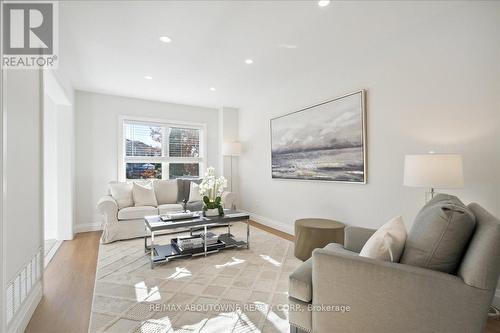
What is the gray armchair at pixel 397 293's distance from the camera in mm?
1070

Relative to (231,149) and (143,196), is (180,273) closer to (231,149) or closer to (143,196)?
(143,196)

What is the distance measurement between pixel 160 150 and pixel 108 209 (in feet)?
6.20

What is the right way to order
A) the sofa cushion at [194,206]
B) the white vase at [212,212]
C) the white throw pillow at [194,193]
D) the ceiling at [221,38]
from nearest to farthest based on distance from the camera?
the ceiling at [221,38]
the white vase at [212,212]
the sofa cushion at [194,206]
the white throw pillow at [194,193]

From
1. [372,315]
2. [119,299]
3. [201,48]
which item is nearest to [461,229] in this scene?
[372,315]

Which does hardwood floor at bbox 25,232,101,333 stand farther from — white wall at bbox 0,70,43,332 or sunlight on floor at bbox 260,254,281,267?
sunlight on floor at bbox 260,254,281,267

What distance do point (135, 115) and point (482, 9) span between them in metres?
5.25

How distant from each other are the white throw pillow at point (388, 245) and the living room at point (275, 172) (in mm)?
11

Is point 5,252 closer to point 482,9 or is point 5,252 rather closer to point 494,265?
point 494,265

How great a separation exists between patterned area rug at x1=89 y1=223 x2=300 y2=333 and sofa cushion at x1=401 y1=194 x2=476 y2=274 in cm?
107

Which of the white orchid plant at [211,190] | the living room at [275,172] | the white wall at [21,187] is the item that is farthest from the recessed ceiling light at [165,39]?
the white orchid plant at [211,190]

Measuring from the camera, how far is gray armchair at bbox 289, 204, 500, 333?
107 centimetres

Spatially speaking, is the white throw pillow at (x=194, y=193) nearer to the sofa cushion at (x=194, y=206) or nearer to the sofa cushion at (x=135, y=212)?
the sofa cushion at (x=194, y=206)

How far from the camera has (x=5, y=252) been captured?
148 centimetres
